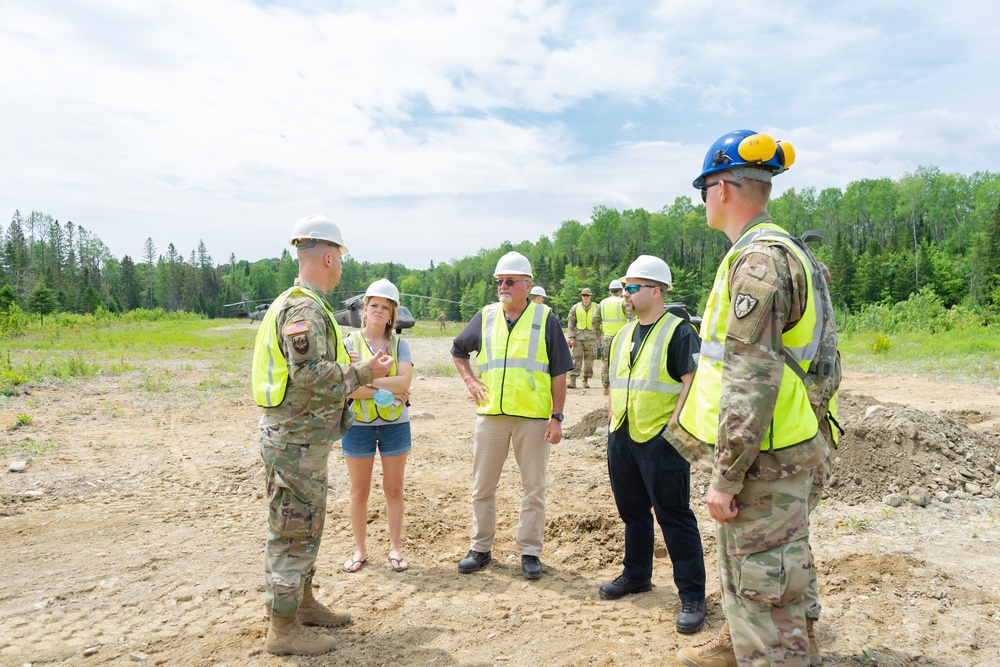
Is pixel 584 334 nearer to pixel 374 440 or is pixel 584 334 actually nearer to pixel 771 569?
pixel 374 440

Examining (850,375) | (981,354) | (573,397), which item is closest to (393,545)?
(573,397)

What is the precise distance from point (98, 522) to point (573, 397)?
884 cm

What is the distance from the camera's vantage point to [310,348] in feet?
10.5

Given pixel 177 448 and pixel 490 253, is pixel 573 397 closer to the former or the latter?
pixel 177 448

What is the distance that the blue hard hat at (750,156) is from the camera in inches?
101

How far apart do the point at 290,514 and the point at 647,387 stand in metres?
2.14

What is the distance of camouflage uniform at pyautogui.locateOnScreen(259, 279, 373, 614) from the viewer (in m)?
3.28

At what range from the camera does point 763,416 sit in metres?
2.31

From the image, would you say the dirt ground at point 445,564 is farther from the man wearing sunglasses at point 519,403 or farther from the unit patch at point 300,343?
the unit patch at point 300,343

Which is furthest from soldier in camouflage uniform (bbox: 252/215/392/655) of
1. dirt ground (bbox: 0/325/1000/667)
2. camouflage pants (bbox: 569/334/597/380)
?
camouflage pants (bbox: 569/334/597/380)

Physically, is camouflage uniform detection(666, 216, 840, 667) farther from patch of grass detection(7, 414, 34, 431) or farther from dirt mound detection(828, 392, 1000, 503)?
patch of grass detection(7, 414, 34, 431)

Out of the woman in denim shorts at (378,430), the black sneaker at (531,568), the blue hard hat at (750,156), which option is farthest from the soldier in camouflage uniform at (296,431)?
the blue hard hat at (750,156)

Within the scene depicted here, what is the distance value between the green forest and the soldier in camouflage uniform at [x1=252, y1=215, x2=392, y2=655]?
42.4 meters

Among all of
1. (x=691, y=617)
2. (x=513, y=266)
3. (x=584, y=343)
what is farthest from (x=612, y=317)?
(x=691, y=617)
